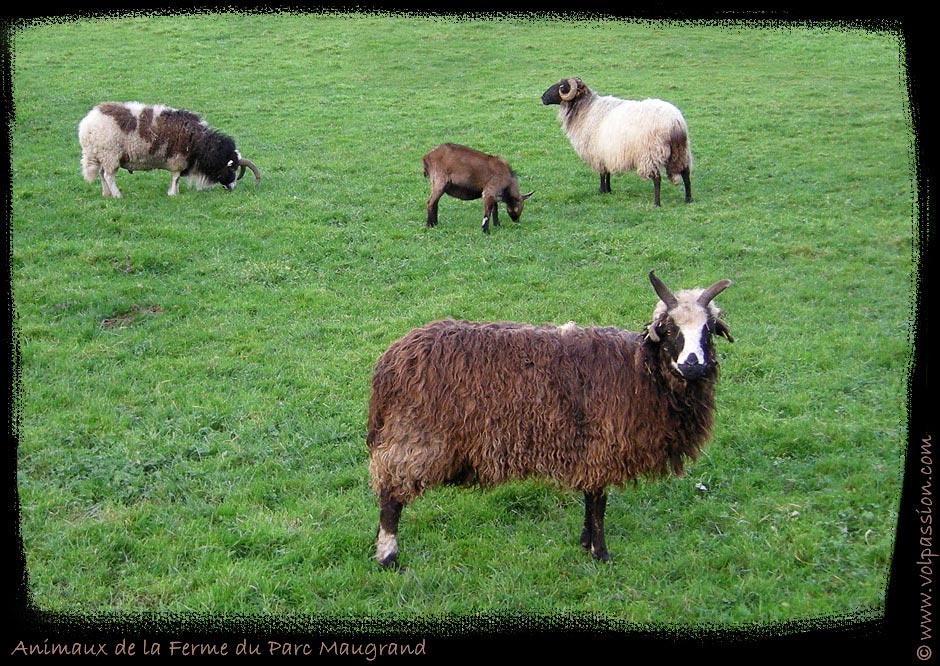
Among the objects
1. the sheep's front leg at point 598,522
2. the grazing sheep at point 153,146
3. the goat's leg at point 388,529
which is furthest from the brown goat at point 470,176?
the goat's leg at point 388,529

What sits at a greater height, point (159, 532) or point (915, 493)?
point (915, 493)

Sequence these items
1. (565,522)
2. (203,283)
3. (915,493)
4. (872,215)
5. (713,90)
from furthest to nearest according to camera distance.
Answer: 1. (713,90)
2. (872,215)
3. (203,283)
4. (565,522)
5. (915,493)

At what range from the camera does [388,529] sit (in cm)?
554

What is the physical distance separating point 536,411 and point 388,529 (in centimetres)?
138

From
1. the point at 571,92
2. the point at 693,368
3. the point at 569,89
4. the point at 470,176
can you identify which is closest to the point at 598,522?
the point at 693,368

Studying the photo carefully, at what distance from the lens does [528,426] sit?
213 inches

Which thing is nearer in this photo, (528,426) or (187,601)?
(187,601)

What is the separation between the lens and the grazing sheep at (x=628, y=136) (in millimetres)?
15047

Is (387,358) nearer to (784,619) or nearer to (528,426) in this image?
(528,426)

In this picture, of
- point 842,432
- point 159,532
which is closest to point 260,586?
point 159,532

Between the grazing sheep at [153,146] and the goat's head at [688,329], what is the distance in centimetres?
1243

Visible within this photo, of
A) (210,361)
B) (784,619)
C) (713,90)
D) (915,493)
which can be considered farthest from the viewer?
(713,90)

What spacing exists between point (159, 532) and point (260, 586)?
1.09m

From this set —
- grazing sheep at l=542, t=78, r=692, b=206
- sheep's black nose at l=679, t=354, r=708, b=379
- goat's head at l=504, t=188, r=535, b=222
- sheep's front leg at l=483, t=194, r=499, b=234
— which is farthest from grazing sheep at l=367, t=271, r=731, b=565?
grazing sheep at l=542, t=78, r=692, b=206
